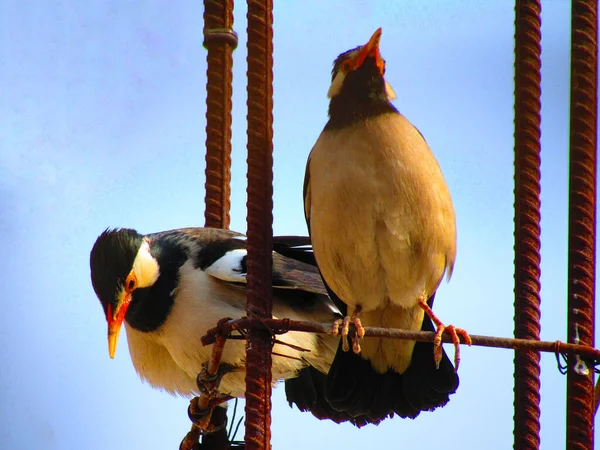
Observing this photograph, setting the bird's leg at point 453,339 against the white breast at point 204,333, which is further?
the white breast at point 204,333

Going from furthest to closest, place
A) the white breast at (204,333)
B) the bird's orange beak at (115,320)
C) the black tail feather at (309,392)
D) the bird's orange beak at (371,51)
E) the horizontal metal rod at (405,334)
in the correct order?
the black tail feather at (309,392) < the white breast at (204,333) < the bird's orange beak at (115,320) < the bird's orange beak at (371,51) < the horizontal metal rod at (405,334)

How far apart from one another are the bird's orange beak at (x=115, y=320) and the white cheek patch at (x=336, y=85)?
0.93 meters

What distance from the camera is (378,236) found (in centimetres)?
260

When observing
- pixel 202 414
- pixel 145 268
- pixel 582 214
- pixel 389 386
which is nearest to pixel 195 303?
pixel 145 268

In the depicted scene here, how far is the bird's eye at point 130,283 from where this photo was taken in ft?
10.2

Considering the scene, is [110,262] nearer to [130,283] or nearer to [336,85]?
[130,283]

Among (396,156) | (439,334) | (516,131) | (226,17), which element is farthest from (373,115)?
(226,17)

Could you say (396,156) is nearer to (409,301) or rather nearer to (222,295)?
(409,301)

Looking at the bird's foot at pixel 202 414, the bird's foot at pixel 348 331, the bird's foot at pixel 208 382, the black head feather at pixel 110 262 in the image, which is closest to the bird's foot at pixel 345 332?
the bird's foot at pixel 348 331

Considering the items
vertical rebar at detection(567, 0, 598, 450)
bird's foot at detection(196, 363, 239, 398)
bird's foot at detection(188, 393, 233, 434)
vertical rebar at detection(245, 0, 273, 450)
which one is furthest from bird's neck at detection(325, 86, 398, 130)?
bird's foot at detection(188, 393, 233, 434)

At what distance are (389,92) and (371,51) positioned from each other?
0.16m

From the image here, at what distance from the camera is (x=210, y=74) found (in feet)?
11.2

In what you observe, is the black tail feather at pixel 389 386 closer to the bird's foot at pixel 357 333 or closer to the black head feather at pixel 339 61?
the bird's foot at pixel 357 333

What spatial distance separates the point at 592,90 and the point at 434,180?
1.74ft
